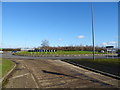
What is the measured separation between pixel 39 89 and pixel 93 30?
15.7 meters

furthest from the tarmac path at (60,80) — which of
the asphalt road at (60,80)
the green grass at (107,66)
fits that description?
the green grass at (107,66)

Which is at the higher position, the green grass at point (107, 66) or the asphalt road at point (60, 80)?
the green grass at point (107, 66)

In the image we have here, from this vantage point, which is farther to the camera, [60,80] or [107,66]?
[107,66]

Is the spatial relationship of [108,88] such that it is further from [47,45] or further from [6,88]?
[47,45]

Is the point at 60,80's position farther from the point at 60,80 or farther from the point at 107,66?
the point at 107,66

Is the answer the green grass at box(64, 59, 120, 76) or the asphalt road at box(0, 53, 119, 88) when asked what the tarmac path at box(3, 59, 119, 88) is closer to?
the asphalt road at box(0, 53, 119, 88)

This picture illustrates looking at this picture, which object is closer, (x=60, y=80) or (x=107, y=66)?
(x=60, y=80)

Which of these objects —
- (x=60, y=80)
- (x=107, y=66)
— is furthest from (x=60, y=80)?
(x=107, y=66)

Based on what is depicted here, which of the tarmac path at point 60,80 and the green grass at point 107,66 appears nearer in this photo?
the tarmac path at point 60,80

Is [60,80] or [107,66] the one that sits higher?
[107,66]

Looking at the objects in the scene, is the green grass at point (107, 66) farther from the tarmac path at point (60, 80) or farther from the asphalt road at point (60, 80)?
the tarmac path at point (60, 80)

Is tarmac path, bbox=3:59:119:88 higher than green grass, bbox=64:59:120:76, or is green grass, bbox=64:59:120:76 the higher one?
green grass, bbox=64:59:120:76

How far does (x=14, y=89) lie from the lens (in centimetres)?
645

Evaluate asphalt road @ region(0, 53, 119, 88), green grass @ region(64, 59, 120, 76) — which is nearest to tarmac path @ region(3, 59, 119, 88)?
asphalt road @ region(0, 53, 119, 88)
